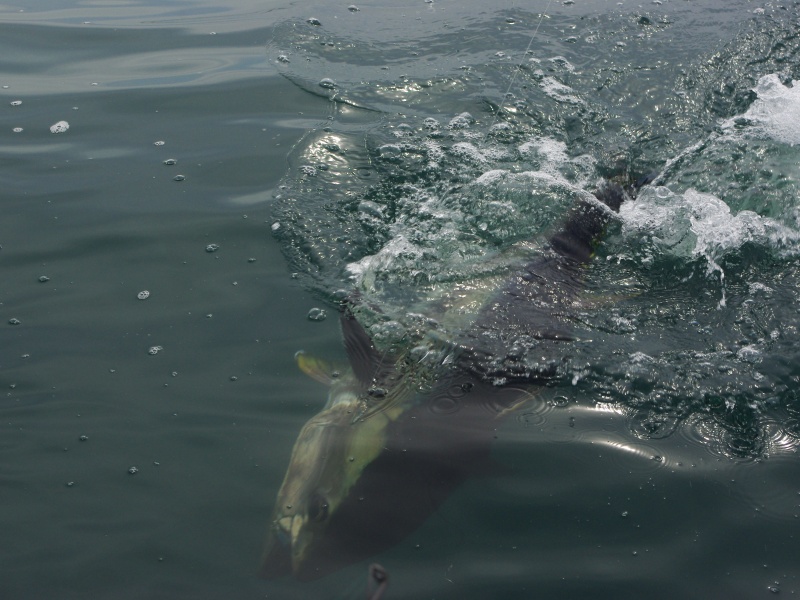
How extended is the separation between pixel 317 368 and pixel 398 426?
55cm

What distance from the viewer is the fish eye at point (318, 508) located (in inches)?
121

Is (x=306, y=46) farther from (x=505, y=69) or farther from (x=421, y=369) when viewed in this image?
(x=421, y=369)

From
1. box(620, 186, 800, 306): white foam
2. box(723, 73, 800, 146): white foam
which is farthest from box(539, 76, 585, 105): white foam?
box(620, 186, 800, 306): white foam

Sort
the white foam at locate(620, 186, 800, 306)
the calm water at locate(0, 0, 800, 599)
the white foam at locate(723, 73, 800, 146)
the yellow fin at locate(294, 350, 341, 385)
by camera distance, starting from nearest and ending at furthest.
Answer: the calm water at locate(0, 0, 800, 599), the yellow fin at locate(294, 350, 341, 385), the white foam at locate(620, 186, 800, 306), the white foam at locate(723, 73, 800, 146)

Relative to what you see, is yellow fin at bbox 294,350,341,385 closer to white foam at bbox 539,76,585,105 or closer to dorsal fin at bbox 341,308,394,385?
dorsal fin at bbox 341,308,394,385

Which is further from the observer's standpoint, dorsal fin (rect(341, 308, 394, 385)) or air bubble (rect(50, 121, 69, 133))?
air bubble (rect(50, 121, 69, 133))

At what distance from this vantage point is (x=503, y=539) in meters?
2.89

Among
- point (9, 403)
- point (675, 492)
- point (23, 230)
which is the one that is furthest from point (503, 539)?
point (23, 230)

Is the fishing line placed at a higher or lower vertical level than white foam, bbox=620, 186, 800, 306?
higher

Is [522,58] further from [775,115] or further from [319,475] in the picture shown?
[319,475]

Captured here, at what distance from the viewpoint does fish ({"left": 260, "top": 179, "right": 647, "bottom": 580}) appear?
9.83 ft

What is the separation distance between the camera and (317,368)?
372 cm

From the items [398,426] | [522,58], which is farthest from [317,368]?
[522,58]

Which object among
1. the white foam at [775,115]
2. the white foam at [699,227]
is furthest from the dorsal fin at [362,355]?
the white foam at [775,115]
